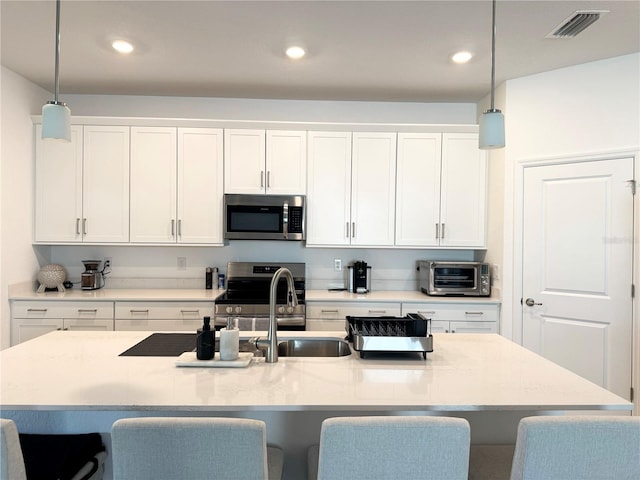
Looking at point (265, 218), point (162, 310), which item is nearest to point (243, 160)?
point (265, 218)

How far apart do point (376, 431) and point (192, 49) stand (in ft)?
9.12

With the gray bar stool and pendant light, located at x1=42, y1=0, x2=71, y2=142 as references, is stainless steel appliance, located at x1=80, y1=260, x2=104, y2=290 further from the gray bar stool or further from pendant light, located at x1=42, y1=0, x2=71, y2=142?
the gray bar stool

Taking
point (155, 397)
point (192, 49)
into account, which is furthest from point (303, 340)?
point (192, 49)

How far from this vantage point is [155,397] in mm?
1305

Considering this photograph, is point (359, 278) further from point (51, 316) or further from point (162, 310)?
point (51, 316)

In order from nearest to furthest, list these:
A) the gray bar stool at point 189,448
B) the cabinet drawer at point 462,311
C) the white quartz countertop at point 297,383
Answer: the gray bar stool at point 189,448
the white quartz countertop at point 297,383
the cabinet drawer at point 462,311

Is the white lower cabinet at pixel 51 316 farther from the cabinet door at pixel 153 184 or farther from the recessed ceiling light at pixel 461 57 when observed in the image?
the recessed ceiling light at pixel 461 57

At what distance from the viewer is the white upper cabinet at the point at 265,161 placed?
3.62 meters

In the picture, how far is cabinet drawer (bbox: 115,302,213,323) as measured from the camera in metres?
3.34

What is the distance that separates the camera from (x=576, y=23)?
8.14 feet

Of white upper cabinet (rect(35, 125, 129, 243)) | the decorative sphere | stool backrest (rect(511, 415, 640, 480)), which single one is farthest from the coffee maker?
stool backrest (rect(511, 415, 640, 480))

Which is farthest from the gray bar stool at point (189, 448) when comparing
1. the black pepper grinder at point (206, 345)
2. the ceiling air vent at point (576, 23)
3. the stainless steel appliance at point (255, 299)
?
the ceiling air vent at point (576, 23)

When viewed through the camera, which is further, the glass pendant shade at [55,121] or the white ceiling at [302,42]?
the white ceiling at [302,42]

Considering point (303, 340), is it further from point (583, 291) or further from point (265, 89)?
point (265, 89)
